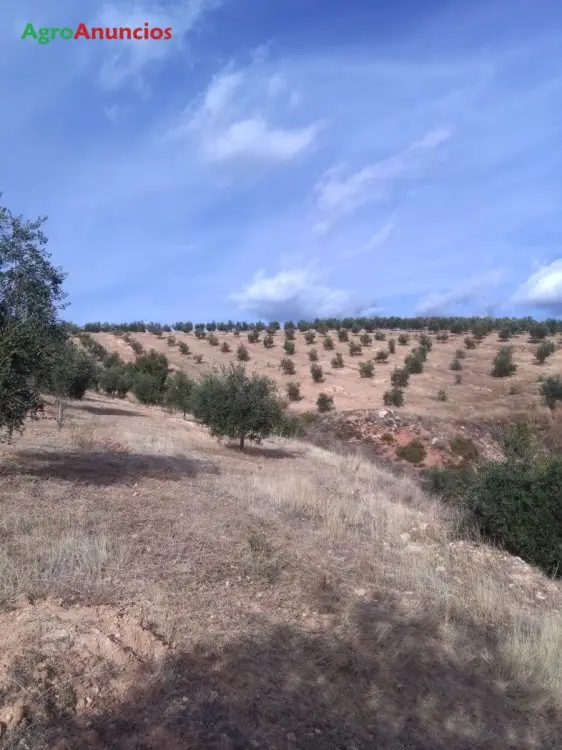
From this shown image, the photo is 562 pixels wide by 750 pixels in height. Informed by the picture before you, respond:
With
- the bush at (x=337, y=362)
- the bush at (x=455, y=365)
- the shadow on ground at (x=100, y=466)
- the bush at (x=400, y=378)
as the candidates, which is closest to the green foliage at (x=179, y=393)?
the bush at (x=400, y=378)

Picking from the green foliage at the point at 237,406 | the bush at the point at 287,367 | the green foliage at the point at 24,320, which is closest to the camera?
the green foliage at the point at 24,320

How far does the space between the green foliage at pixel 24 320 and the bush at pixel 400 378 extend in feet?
102

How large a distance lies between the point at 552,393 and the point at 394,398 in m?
8.65

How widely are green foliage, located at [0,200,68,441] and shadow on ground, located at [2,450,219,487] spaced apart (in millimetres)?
1275

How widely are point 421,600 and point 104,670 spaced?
3559mm

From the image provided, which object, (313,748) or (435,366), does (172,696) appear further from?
(435,366)

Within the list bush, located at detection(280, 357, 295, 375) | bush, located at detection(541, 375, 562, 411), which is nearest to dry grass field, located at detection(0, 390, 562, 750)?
bush, located at detection(541, 375, 562, 411)

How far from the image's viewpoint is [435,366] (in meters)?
44.8

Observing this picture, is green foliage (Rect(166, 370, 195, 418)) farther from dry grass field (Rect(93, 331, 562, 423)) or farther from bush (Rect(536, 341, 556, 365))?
bush (Rect(536, 341, 556, 365))

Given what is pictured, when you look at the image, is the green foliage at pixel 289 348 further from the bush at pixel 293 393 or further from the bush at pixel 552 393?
the bush at pixel 552 393

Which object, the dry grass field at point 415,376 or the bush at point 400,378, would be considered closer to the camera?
the dry grass field at point 415,376

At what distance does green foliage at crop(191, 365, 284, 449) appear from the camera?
A: 64.4 feet

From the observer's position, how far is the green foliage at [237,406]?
19.6m

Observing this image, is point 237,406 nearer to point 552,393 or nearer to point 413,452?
point 413,452
